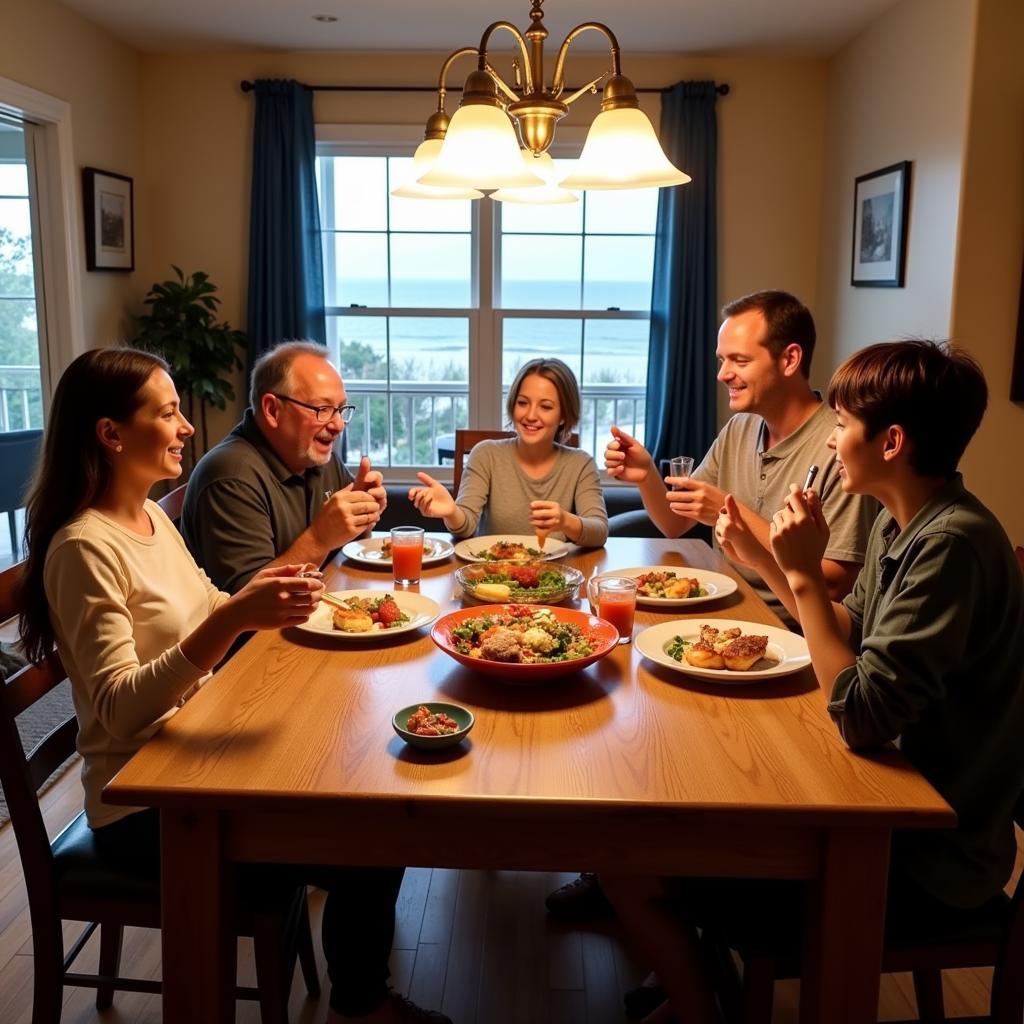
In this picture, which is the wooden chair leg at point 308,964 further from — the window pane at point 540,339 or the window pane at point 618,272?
the window pane at point 618,272

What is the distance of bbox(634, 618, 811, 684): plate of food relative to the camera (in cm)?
155

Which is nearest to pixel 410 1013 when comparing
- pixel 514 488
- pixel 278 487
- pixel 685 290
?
pixel 278 487

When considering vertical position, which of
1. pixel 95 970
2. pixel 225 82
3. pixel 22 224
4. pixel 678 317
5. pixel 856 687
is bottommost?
pixel 95 970

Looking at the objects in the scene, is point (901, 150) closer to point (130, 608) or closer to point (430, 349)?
point (430, 349)

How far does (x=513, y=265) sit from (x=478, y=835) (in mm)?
4379

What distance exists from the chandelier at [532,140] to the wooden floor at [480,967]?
5.19 ft

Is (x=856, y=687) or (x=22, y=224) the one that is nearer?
(x=856, y=687)

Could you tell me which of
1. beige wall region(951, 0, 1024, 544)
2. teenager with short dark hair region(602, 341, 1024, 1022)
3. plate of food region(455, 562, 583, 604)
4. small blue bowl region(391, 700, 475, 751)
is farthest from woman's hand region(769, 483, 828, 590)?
beige wall region(951, 0, 1024, 544)

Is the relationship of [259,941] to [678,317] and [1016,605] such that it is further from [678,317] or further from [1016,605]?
[678,317]

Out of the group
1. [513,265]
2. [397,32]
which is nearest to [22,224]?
[397,32]

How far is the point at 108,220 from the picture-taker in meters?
4.66

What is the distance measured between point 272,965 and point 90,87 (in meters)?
4.25

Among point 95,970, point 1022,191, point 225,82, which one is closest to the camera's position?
point 95,970

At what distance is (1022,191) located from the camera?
3480mm
